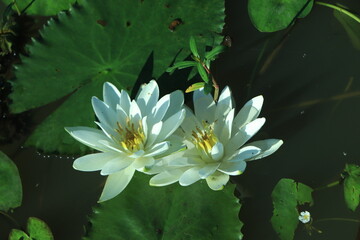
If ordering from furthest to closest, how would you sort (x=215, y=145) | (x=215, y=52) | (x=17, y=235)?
(x=17, y=235)
(x=215, y=52)
(x=215, y=145)

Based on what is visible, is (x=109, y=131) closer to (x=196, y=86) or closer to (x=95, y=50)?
(x=196, y=86)

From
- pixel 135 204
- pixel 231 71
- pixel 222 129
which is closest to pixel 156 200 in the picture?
pixel 135 204

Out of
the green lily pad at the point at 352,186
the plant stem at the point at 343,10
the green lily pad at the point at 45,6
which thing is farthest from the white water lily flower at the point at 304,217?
the green lily pad at the point at 45,6

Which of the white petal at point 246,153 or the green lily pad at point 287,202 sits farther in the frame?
the green lily pad at point 287,202

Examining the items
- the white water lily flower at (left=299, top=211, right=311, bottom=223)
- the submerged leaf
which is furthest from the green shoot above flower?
the submerged leaf

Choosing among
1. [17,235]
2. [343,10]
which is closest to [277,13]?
[343,10]

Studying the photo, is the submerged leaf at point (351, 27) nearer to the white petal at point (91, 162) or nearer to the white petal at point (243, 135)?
the white petal at point (243, 135)
